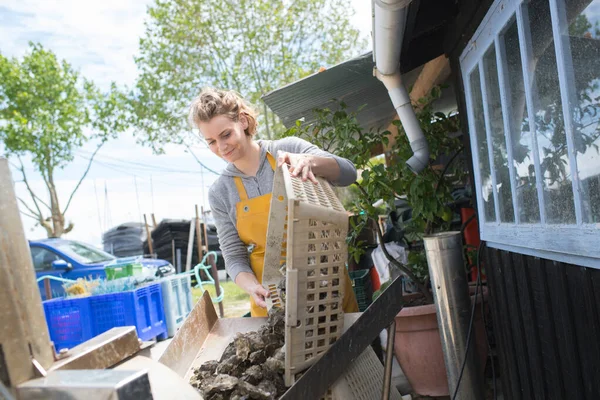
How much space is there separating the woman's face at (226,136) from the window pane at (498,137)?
124 centimetres

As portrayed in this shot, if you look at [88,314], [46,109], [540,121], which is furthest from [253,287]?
[46,109]

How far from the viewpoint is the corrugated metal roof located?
4.20m

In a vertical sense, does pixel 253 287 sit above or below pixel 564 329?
above

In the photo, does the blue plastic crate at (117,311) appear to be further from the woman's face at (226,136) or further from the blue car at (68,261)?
the woman's face at (226,136)

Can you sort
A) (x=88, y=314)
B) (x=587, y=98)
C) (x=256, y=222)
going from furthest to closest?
1. (x=88, y=314)
2. (x=256, y=222)
3. (x=587, y=98)

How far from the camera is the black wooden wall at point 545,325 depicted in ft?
5.78

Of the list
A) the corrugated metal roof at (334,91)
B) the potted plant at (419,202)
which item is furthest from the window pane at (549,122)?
the corrugated metal roof at (334,91)

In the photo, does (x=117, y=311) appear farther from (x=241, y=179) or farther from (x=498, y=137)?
(x=498, y=137)

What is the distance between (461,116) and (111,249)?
17.9 metres

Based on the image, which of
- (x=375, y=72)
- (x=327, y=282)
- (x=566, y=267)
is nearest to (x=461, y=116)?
(x=375, y=72)

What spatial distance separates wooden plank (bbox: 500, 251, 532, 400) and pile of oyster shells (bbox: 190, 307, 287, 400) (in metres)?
1.36

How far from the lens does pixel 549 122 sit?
1837 millimetres

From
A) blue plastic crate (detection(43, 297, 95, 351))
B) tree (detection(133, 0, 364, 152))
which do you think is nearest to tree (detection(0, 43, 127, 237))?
tree (detection(133, 0, 364, 152))

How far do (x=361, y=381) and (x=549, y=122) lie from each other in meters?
1.13
